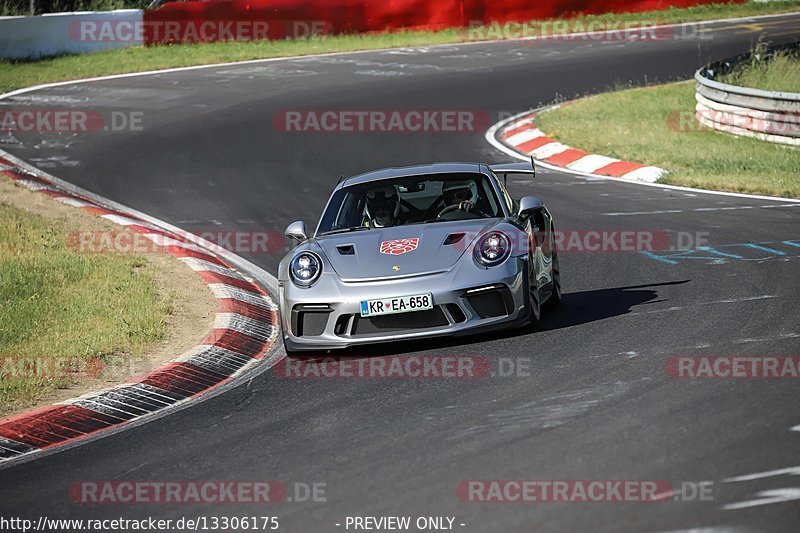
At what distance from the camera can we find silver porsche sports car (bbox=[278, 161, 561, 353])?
7.67 metres

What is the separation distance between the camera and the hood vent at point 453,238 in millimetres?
8117

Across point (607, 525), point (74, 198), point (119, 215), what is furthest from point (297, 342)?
point (74, 198)

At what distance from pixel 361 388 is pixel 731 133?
11.8 meters

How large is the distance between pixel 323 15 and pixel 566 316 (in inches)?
835

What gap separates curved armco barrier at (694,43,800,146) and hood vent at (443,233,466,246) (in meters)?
8.75

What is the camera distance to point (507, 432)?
5.81m

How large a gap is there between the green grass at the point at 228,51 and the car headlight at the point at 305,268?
16.8m

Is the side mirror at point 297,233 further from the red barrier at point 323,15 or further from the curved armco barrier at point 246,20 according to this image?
the red barrier at point 323,15

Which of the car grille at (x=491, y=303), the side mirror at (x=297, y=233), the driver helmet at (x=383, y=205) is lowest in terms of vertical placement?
the car grille at (x=491, y=303)

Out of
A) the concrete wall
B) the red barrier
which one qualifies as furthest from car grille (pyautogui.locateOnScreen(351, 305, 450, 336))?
the red barrier

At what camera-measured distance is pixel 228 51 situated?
27438 mm

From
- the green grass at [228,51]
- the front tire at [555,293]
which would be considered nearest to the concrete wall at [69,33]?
the green grass at [228,51]

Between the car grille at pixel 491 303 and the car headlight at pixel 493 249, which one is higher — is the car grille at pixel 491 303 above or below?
below

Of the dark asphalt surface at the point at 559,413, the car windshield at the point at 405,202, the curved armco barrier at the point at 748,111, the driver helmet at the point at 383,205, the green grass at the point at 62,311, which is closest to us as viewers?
the dark asphalt surface at the point at 559,413
